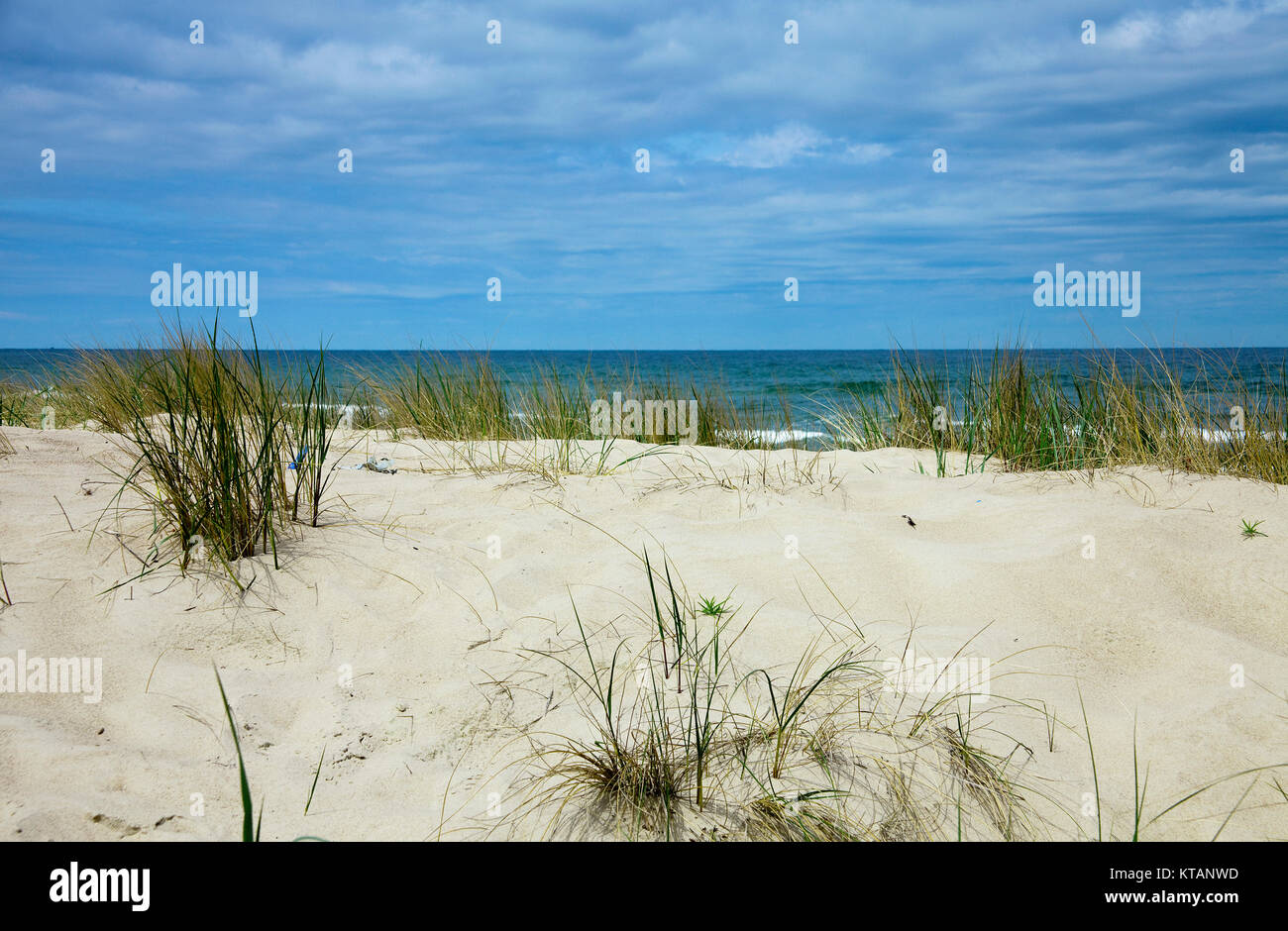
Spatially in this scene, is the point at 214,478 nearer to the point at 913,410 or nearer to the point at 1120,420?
the point at 1120,420

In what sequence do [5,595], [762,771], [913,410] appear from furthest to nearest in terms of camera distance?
[913,410] < [5,595] < [762,771]

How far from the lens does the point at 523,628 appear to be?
2000 millimetres

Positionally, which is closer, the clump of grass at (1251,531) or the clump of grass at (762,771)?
the clump of grass at (762,771)

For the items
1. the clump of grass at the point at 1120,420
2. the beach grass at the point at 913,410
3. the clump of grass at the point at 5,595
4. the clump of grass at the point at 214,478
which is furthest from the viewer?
the clump of grass at the point at 1120,420

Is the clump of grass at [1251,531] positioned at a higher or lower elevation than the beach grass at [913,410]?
lower

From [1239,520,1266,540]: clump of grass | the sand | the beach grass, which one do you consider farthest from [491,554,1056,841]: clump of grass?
[1239,520,1266,540]: clump of grass

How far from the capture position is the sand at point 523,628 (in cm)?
142

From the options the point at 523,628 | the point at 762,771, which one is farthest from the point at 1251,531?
the point at 523,628

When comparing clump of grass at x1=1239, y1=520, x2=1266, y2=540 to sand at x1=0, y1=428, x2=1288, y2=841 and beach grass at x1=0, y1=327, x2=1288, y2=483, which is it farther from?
beach grass at x1=0, y1=327, x2=1288, y2=483

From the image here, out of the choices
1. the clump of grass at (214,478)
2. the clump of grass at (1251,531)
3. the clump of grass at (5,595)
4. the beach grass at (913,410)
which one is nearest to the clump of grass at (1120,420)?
the beach grass at (913,410)

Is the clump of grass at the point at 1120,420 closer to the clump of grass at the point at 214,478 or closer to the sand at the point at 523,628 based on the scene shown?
the sand at the point at 523,628
